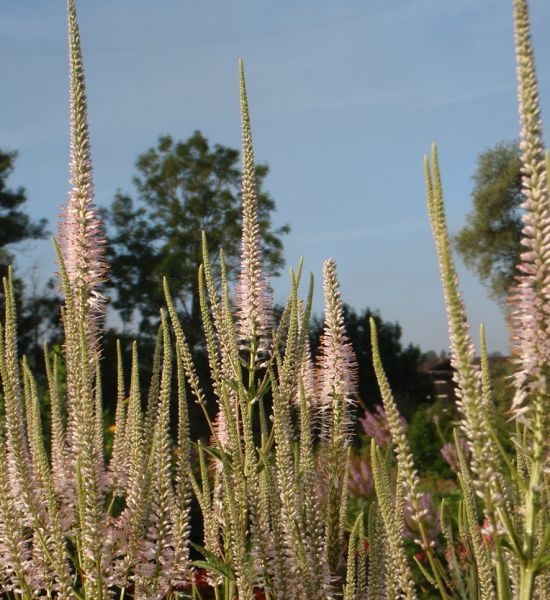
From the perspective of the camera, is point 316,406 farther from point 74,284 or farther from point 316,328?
point 316,328

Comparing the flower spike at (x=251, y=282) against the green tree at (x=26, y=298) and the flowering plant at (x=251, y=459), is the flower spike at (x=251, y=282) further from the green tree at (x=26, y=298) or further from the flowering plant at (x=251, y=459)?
the green tree at (x=26, y=298)

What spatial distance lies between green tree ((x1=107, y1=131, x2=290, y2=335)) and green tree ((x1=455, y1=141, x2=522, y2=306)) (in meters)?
11.7

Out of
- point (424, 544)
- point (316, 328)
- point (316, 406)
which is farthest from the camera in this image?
point (316, 328)

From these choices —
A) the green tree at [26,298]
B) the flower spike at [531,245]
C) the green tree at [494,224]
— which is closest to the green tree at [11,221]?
the green tree at [26,298]

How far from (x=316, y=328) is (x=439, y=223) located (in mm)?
39652

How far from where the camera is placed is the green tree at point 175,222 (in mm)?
44281

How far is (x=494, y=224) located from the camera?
49.5 m

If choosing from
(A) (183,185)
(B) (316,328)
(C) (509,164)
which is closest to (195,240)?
(A) (183,185)

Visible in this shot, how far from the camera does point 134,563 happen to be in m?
2.80

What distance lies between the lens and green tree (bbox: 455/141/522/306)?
4841 cm

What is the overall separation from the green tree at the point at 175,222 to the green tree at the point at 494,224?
462 inches

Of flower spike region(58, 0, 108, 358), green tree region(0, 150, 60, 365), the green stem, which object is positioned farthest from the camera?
green tree region(0, 150, 60, 365)

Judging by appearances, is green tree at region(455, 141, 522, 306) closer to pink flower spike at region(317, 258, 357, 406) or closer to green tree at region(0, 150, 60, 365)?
green tree at region(0, 150, 60, 365)

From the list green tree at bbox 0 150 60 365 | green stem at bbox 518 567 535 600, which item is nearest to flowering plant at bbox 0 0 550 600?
green stem at bbox 518 567 535 600
